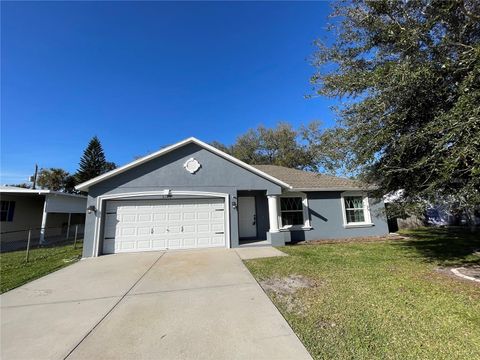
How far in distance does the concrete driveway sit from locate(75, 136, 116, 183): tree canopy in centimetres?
3209

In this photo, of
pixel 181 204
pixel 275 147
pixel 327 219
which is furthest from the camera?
pixel 275 147

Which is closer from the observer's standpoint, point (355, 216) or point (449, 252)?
point (449, 252)

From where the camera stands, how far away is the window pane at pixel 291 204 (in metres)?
13.1

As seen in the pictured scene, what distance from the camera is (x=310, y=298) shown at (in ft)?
15.7

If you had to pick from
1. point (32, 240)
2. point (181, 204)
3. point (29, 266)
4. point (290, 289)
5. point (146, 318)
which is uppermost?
point (181, 204)

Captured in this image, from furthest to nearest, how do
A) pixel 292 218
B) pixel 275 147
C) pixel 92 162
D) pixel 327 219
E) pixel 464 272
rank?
pixel 92 162 → pixel 275 147 → pixel 327 219 → pixel 292 218 → pixel 464 272

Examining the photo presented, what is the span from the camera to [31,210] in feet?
56.4

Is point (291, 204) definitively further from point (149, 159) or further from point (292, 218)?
point (149, 159)

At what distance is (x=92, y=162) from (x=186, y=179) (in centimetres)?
3037

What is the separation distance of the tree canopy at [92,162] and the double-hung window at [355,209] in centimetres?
3316

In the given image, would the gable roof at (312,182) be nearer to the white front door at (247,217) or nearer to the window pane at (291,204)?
the window pane at (291,204)

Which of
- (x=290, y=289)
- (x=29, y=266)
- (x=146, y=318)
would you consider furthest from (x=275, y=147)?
(x=146, y=318)

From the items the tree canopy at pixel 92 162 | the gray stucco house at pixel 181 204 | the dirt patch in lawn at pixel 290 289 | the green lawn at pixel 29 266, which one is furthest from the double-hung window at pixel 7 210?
the tree canopy at pixel 92 162

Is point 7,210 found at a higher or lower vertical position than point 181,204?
higher
